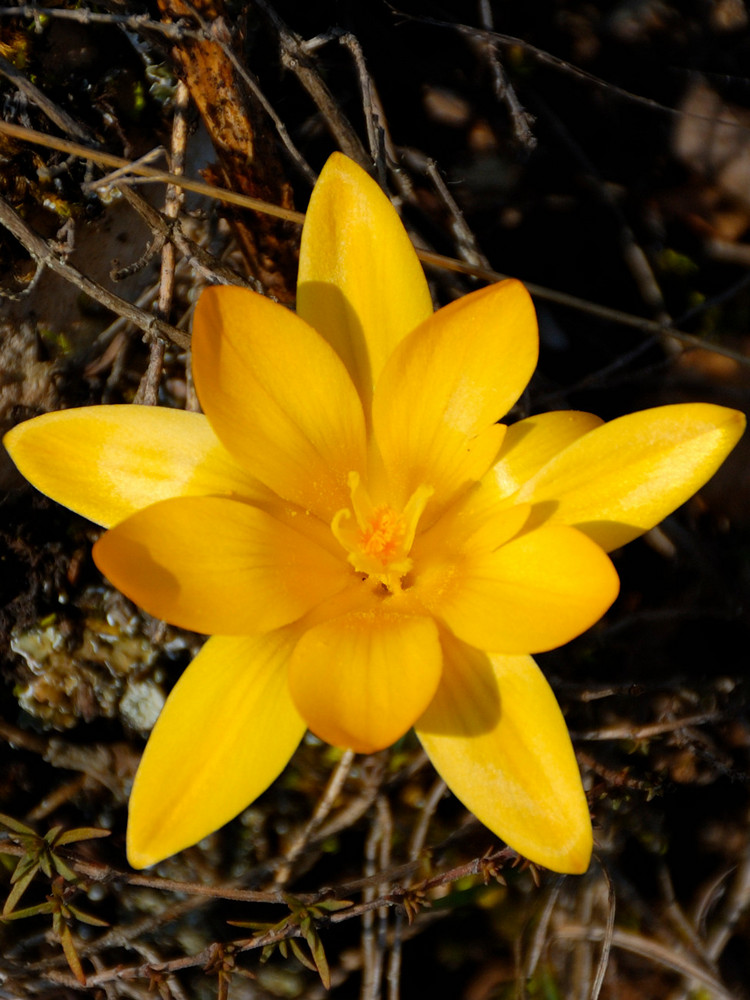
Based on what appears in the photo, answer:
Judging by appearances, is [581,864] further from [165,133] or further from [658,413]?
[165,133]

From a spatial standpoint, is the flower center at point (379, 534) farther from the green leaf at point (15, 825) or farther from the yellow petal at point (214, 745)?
the green leaf at point (15, 825)

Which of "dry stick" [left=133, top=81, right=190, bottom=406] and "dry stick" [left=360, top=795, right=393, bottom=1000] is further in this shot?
"dry stick" [left=360, top=795, right=393, bottom=1000]

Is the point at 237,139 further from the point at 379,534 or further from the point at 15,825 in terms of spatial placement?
the point at 15,825

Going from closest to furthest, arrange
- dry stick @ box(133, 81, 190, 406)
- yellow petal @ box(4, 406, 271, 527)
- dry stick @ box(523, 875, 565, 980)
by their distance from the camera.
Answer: yellow petal @ box(4, 406, 271, 527) < dry stick @ box(133, 81, 190, 406) < dry stick @ box(523, 875, 565, 980)

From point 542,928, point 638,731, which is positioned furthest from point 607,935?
point 638,731

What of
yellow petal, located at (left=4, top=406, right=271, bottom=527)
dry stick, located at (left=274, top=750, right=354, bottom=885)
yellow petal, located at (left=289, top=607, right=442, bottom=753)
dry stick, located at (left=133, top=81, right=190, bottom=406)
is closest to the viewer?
yellow petal, located at (left=289, top=607, right=442, bottom=753)

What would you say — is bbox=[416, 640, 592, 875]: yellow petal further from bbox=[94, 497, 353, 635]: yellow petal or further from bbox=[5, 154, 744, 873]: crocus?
bbox=[94, 497, 353, 635]: yellow petal

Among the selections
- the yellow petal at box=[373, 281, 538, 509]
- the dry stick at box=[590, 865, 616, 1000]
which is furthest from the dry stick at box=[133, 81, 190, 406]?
the dry stick at box=[590, 865, 616, 1000]
